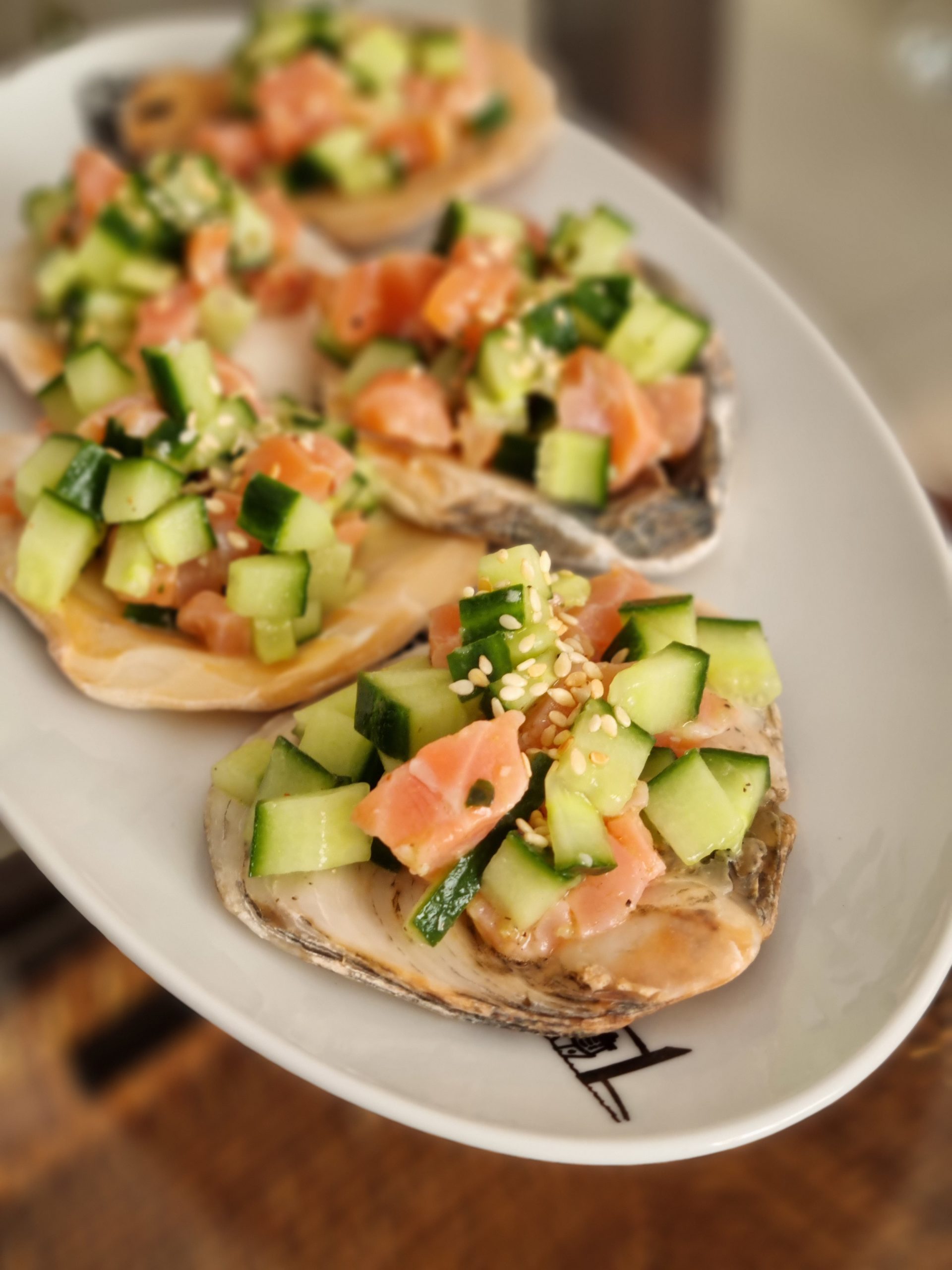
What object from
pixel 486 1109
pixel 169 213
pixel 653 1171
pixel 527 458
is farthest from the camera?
pixel 169 213

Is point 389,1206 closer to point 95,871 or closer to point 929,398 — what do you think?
point 95,871

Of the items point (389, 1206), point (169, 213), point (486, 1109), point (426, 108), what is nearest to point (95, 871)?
point (486, 1109)

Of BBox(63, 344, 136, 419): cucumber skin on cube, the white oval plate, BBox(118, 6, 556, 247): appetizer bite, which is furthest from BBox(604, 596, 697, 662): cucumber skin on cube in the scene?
BBox(118, 6, 556, 247): appetizer bite

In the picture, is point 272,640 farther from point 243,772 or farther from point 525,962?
point 525,962

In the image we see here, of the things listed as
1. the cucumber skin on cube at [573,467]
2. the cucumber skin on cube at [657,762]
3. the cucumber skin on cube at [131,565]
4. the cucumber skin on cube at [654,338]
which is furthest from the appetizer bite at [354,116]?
the cucumber skin on cube at [657,762]

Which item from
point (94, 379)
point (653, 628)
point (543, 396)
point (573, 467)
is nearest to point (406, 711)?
point (653, 628)

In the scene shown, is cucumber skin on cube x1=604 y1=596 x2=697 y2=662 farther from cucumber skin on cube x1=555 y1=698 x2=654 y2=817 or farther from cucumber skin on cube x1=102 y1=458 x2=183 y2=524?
cucumber skin on cube x1=102 y1=458 x2=183 y2=524
